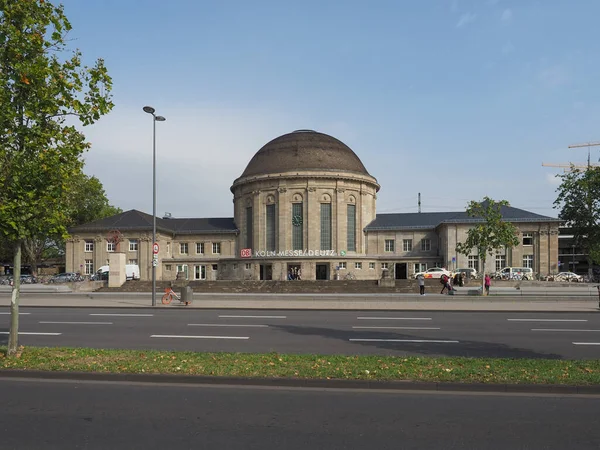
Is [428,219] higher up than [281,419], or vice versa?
[428,219]

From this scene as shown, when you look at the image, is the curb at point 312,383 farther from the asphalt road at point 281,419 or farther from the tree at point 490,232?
the tree at point 490,232

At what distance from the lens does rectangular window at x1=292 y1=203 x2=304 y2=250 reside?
63906 mm

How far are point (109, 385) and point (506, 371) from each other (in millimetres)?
6902

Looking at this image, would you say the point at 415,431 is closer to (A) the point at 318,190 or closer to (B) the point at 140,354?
(B) the point at 140,354

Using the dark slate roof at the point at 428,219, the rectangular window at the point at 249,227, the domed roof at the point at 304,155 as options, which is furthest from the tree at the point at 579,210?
the rectangular window at the point at 249,227

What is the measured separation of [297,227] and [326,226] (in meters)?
3.56

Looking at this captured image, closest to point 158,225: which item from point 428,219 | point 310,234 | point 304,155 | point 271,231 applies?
point 271,231

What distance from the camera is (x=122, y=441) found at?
6.13 metres

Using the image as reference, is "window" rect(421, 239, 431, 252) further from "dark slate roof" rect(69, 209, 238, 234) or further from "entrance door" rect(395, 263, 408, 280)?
"dark slate roof" rect(69, 209, 238, 234)

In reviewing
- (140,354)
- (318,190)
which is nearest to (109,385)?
(140,354)

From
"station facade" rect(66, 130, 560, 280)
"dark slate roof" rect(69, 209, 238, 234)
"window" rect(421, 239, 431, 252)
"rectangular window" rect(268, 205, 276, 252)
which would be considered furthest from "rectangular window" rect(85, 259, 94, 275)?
"window" rect(421, 239, 431, 252)

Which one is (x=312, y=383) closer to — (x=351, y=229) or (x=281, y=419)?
(x=281, y=419)

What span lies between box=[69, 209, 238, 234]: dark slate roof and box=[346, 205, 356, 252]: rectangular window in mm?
15086

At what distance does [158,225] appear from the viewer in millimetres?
67438
